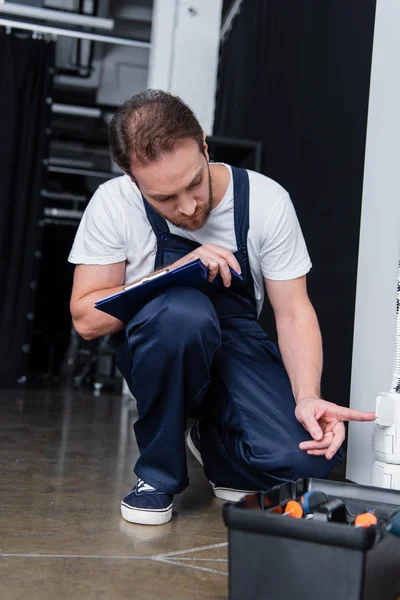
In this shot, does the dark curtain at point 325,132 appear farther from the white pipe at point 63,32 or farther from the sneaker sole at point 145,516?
the white pipe at point 63,32

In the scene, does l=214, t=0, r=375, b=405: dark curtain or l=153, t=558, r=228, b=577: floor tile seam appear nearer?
l=153, t=558, r=228, b=577: floor tile seam

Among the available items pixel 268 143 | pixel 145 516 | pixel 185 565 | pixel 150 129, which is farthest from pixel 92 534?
pixel 268 143

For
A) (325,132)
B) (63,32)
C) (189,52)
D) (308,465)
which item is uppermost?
(63,32)

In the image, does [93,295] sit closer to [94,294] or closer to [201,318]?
[94,294]

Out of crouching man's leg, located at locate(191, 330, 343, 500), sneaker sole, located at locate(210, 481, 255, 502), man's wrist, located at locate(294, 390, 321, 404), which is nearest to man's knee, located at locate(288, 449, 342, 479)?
crouching man's leg, located at locate(191, 330, 343, 500)

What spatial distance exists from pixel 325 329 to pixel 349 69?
873 millimetres

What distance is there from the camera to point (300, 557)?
878 millimetres

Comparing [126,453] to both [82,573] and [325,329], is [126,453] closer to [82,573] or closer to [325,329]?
[325,329]

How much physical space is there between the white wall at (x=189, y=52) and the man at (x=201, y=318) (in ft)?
8.96

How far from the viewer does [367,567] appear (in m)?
0.87

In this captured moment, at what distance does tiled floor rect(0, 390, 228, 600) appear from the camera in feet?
3.56

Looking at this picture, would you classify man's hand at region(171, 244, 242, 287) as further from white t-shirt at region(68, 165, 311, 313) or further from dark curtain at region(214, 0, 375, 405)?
dark curtain at region(214, 0, 375, 405)

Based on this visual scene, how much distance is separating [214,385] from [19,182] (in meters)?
3.44

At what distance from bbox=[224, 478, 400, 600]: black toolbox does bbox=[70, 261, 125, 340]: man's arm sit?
2.51ft
